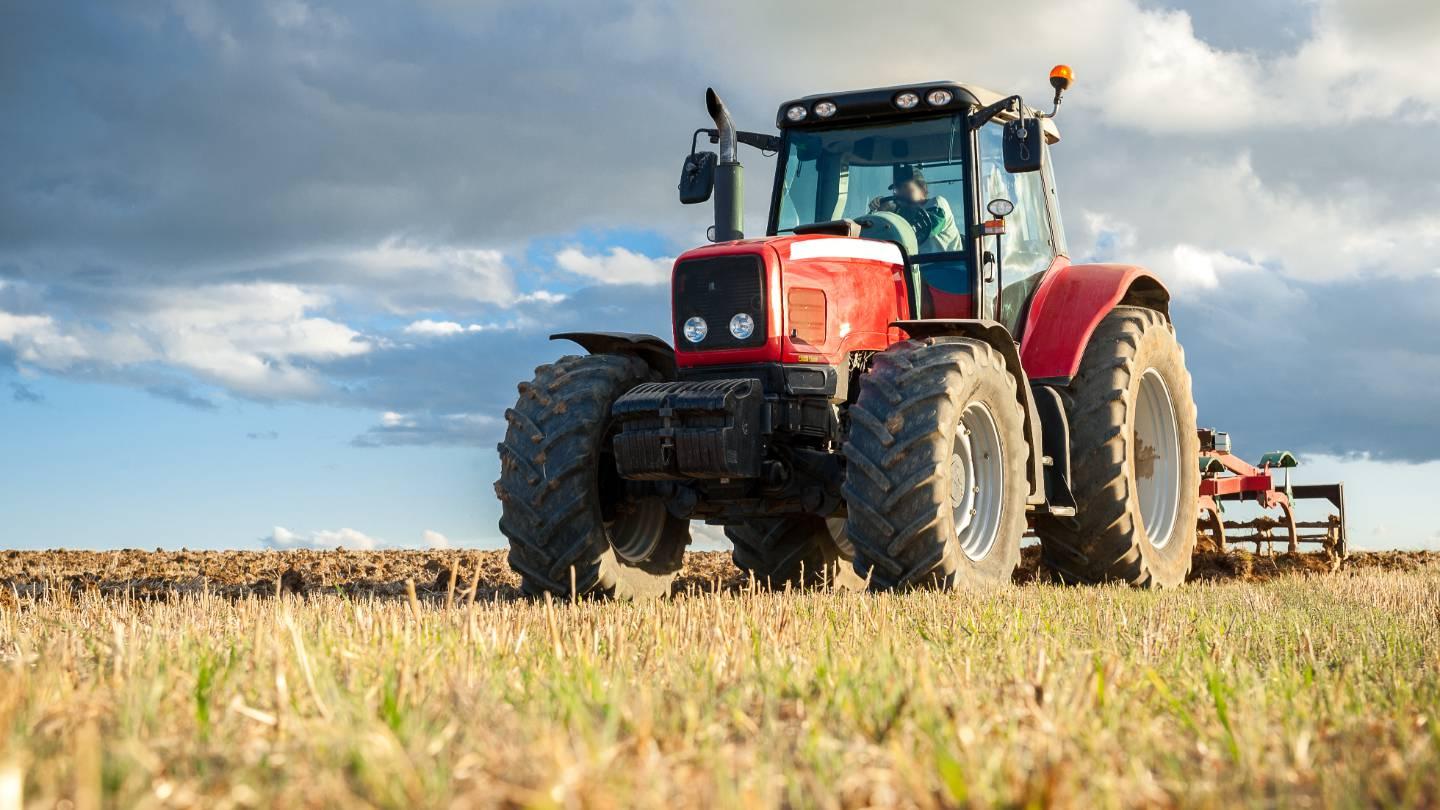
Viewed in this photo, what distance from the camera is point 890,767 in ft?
7.82

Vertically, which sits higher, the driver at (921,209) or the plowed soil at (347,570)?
the driver at (921,209)

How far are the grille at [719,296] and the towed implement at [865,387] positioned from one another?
0.04 ft

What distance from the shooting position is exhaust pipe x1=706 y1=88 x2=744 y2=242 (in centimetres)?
843

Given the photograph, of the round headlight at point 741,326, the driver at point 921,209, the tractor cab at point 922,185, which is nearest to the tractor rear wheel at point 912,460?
the round headlight at point 741,326

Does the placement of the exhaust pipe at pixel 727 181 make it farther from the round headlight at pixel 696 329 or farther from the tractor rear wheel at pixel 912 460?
the tractor rear wheel at pixel 912 460

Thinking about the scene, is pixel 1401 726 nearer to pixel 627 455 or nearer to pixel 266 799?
pixel 266 799

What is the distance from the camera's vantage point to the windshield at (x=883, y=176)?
843cm

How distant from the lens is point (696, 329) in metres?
7.81

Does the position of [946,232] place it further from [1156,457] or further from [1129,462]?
[1156,457]

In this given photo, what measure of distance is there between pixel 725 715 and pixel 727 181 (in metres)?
5.95

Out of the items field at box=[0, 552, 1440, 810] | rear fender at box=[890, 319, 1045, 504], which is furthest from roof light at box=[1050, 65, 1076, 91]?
field at box=[0, 552, 1440, 810]

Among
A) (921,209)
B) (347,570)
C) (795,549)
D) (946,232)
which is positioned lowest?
(347,570)

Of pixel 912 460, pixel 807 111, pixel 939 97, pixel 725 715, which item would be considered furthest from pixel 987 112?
pixel 725 715

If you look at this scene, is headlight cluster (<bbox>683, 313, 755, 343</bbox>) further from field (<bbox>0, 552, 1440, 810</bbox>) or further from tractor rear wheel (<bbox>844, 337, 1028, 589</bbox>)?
field (<bbox>0, 552, 1440, 810</bbox>)
